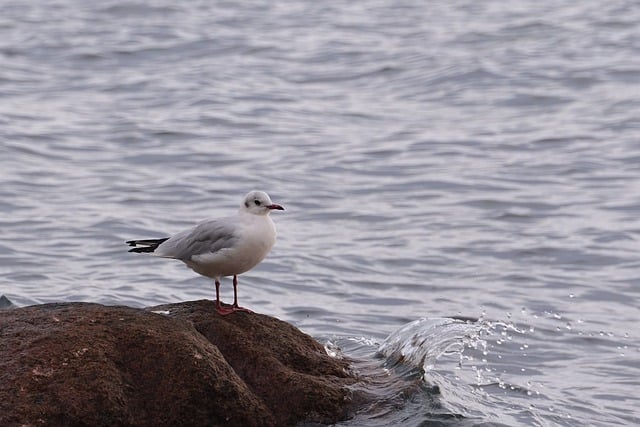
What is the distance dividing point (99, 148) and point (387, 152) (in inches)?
133

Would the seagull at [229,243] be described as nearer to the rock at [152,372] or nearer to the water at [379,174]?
the rock at [152,372]

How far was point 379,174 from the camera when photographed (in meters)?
12.6

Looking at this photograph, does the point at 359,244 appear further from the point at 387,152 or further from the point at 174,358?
the point at 174,358

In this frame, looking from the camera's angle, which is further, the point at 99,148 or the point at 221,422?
the point at 99,148

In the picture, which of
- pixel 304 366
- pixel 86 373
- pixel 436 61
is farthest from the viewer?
pixel 436 61

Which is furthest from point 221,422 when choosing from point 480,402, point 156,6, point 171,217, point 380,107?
point 156,6

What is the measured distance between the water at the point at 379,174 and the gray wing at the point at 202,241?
109cm

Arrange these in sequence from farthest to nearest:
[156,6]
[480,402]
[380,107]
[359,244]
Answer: [156,6], [380,107], [359,244], [480,402]

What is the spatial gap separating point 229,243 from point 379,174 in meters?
7.06

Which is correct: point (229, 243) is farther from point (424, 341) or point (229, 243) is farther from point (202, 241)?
point (424, 341)

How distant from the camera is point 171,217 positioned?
36.3ft

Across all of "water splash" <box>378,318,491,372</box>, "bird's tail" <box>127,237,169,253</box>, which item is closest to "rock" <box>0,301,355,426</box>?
"bird's tail" <box>127,237,169,253</box>

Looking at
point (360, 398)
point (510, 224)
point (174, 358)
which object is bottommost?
point (510, 224)

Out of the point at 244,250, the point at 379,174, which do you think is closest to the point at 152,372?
the point at 244,250
